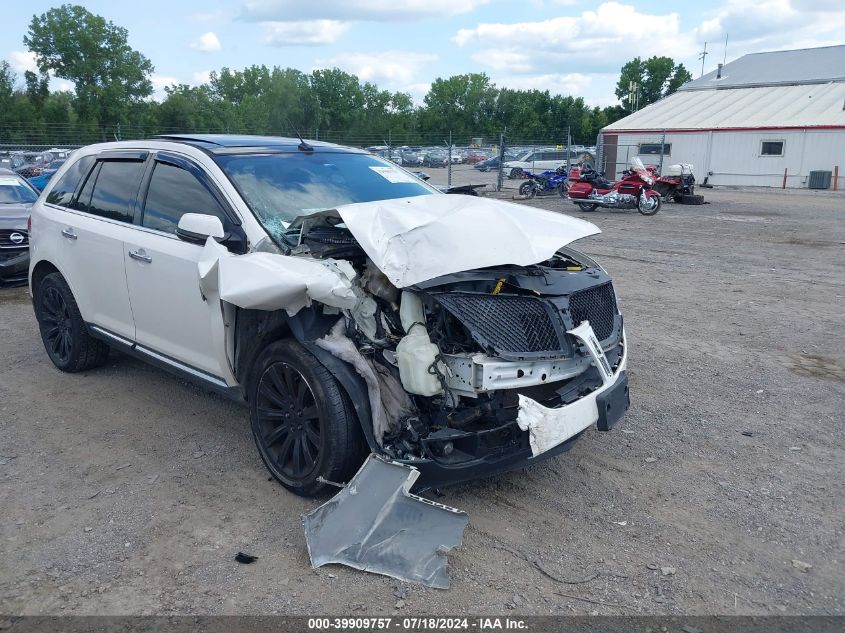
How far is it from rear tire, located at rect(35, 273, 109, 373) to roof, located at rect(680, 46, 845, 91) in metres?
38.1

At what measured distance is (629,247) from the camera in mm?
12789

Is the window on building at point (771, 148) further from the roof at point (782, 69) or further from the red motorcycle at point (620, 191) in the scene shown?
the red motorcycle at point (620, 191)

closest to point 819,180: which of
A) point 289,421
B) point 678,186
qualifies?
point 678,186

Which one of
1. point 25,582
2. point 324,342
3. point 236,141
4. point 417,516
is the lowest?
point 25,582

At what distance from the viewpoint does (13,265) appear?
981 cm

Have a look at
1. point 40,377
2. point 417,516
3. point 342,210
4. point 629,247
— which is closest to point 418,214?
point 342,210

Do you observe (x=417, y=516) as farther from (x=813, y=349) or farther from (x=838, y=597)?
(x=813, y=349)

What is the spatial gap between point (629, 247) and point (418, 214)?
9.68 metres

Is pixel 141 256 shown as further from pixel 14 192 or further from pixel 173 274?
pixel 14 192

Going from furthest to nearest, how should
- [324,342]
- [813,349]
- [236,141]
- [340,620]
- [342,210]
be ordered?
1. [813,349]
2. [236,141]
3. [342,210]
4. [324,342]
5. [340,620]

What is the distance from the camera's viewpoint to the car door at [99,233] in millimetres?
4957

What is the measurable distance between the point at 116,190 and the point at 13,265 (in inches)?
227

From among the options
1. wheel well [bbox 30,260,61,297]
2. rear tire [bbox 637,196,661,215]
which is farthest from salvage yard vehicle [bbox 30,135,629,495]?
rear tire [bbox 637,196,661,215]

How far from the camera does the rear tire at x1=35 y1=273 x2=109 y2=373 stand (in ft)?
18.5
